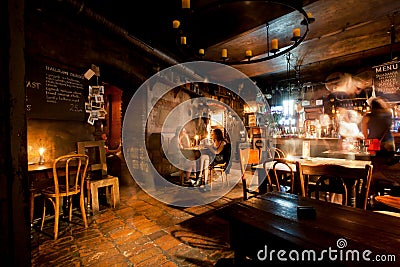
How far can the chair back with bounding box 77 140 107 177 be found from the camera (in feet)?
12.1

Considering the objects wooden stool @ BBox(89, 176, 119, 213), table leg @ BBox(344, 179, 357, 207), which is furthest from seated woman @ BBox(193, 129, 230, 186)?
table leg @ BBox(344, 179, 357, 207)

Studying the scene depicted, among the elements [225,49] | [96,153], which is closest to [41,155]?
[96,153]

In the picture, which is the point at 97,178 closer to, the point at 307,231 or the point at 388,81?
the point at 307,231

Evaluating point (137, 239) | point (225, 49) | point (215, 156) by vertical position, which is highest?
point (225, 49)

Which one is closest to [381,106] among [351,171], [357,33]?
[357,33]

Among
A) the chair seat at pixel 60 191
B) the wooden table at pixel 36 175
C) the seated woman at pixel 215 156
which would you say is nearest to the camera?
the wooden table at pixel 36 175

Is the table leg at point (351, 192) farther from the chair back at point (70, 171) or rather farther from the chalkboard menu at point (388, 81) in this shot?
the chair back at point (70, 171)

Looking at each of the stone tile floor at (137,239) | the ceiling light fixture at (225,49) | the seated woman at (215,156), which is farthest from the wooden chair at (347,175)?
the seated woman at (215,156)

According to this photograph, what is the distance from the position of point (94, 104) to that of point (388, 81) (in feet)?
22.2

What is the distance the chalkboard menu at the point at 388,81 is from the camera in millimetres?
4902

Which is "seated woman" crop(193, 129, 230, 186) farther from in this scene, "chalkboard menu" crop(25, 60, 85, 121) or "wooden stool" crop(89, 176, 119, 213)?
"chalkboard menu" crop(25, 60, 85, 121)

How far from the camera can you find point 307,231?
4.10 ft

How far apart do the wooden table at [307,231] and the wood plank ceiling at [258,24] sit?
219 cm

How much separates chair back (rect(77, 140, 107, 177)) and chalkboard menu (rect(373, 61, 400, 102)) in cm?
662
